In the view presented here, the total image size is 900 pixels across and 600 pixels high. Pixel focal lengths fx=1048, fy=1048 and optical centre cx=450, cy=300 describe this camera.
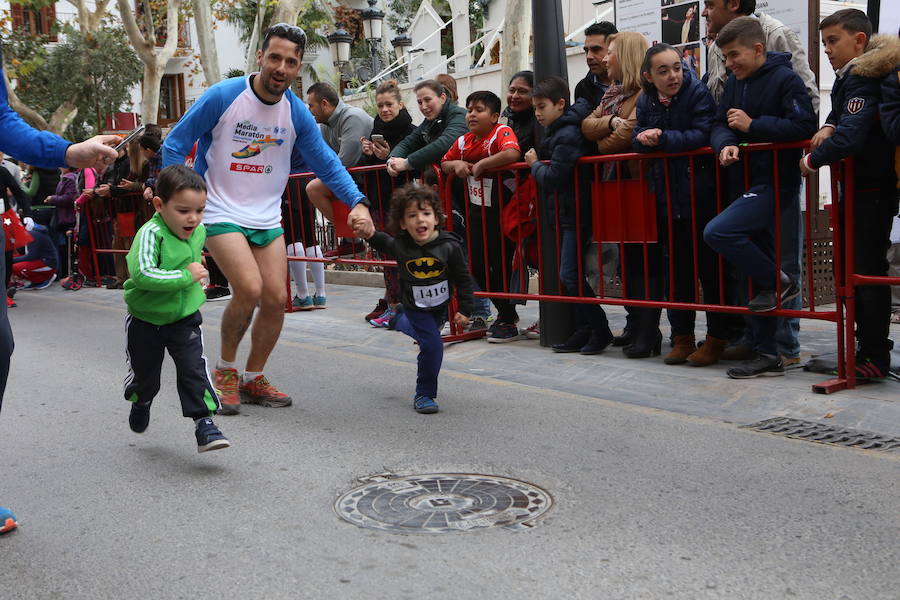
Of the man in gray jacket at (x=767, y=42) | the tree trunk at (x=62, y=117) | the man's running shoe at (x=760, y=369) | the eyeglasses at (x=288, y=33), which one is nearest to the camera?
the eyeglasses at (x=288, y=33)

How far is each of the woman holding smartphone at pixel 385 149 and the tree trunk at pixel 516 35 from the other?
5.37 m

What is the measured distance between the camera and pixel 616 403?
597 centimetres

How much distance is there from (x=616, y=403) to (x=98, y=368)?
3882 millimetres

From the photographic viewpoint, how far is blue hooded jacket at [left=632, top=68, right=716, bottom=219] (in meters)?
6.55

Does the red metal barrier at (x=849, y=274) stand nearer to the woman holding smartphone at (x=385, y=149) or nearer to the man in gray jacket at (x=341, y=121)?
the woman holding smartphone at (x=385, y=149)

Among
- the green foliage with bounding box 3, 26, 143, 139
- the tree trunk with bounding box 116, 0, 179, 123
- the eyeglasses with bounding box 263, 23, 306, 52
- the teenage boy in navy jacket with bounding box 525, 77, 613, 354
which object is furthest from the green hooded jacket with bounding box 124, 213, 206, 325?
the green foliage with bounding box 3, 26, 143, 139

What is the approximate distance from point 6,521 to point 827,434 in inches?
145

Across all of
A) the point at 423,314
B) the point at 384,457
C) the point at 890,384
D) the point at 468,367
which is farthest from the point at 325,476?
the point at 890,384

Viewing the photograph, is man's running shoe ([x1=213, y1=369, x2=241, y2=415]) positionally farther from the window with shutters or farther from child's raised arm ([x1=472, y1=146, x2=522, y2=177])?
the window with shutters

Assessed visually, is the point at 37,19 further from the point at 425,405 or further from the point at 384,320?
the point at 425,405

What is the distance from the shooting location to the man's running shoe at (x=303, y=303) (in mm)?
10999

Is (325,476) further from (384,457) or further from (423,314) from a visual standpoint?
(423,314)

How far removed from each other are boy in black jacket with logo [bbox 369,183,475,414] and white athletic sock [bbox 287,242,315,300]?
4.78 metres

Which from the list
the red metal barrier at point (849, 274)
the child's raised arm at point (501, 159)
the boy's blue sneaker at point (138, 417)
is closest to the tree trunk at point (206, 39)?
the child's raised arm at point (501, 159)
